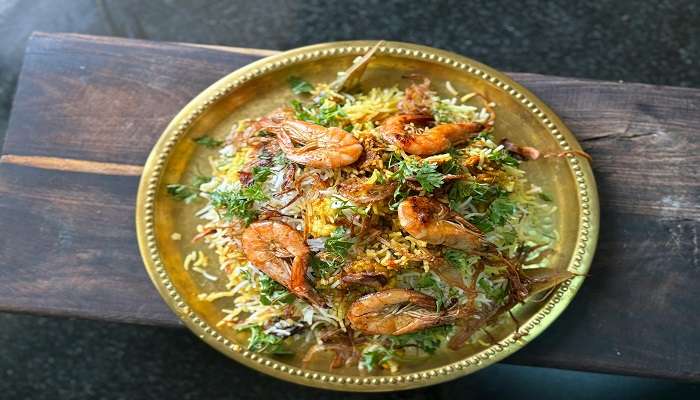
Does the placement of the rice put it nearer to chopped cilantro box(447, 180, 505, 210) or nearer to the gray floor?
chopped cilantro box(447, 180, 505, 210)

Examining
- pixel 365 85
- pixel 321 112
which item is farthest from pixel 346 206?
pixel 365 85

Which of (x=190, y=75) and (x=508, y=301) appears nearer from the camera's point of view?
(x=508, y=301)

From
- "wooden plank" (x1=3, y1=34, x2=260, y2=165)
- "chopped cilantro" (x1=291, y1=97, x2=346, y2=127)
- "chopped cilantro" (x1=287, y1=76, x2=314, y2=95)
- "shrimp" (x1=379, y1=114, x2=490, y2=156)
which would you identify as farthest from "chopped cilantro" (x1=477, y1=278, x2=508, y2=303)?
"wooden plank" (x1=3, y1=34, x2=260, y2=165)

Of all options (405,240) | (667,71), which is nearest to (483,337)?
(405,240)

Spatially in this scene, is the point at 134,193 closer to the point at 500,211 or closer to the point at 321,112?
the point at 321,112

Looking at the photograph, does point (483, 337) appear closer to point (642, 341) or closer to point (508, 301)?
point (508, 301)

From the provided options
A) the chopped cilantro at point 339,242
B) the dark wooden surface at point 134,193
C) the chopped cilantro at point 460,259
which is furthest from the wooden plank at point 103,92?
the chopped cilantro at point 460,259
